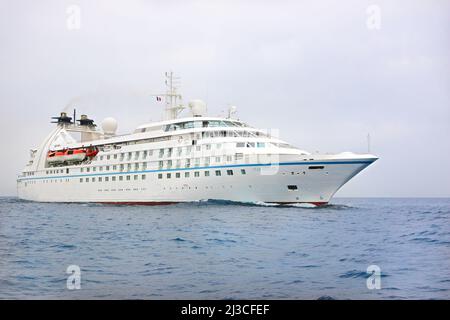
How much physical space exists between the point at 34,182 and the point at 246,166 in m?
38.2

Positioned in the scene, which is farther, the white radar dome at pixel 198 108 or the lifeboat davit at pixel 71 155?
the lifeboat davit at pixel 71 155

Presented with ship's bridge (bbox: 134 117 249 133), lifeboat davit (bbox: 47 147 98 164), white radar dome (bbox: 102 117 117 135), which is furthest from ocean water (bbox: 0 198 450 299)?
white radar dome (bbox: 102 117 117 135)

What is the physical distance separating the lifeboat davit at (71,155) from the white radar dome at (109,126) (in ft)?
17.5

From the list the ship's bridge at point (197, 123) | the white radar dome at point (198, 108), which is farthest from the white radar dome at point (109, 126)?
the white radar dome at point (198, 108)

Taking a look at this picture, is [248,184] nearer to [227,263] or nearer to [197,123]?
[197,123]

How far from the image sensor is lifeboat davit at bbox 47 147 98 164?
48719 millimetres

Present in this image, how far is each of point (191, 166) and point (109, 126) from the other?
900 inches

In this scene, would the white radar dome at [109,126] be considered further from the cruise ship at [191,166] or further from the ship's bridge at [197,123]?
the ship's bridge at [197,123]

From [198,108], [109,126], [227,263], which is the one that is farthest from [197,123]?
[227,263]

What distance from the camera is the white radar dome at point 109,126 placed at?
2116 inches

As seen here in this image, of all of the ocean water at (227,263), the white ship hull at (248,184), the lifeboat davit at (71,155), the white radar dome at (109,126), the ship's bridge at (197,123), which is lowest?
the ocean water at (227,263)
